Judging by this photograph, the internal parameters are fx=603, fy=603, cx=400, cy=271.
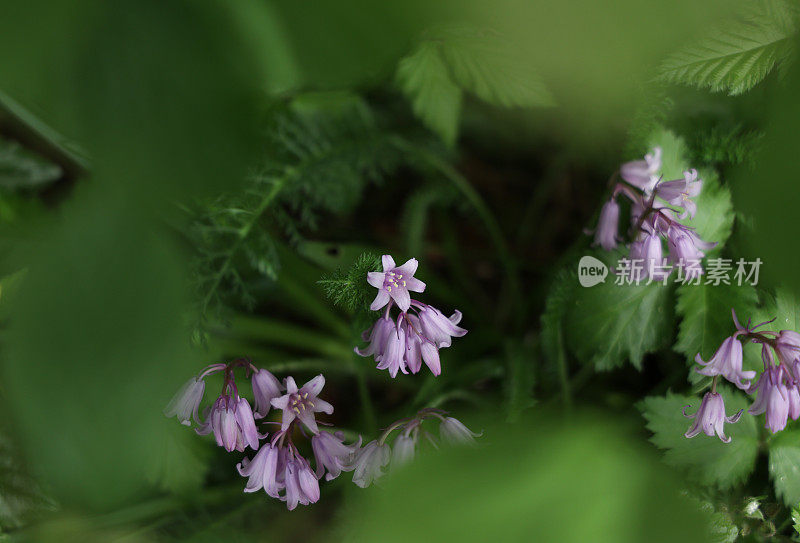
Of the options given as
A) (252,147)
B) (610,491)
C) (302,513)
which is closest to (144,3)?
(252,147)

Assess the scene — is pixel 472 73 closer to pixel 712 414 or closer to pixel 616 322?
pixel 616 322

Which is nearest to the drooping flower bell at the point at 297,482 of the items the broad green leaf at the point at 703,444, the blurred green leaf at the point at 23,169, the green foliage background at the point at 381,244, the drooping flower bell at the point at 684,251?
the green foliage background at the point at 381,244

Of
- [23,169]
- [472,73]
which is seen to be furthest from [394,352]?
[23,169]

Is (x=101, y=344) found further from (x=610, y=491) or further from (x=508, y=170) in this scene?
(x=508, y=170)

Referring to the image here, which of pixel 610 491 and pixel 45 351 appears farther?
pixel 610 491

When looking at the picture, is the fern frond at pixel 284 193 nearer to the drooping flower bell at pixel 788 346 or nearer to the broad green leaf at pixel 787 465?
the drooping flower bell at pixel 788 346

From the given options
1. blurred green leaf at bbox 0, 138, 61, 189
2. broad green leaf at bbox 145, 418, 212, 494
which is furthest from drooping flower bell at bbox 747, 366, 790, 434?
blurred green leaf at bbox 0, 138, 61, 189
